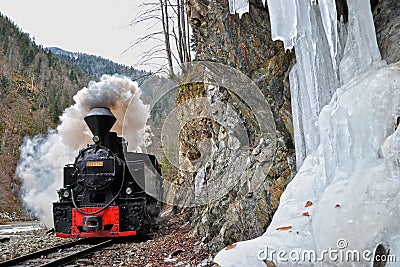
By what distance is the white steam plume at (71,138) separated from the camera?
20.7 metres

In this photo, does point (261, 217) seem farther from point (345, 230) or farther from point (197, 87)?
point (197, 87)

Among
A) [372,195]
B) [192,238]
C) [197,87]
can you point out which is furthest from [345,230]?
[197,87]

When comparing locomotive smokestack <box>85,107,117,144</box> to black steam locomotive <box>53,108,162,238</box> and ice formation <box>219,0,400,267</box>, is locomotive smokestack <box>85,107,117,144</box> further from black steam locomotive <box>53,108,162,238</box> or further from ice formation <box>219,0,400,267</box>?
ice formation <box>219,0,400,267</box>

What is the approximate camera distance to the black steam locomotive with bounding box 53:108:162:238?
9.63 meters

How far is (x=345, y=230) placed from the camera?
270 centimetres

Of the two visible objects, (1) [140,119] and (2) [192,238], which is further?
(1) [140,119]

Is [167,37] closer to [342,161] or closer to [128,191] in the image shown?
[128,191]

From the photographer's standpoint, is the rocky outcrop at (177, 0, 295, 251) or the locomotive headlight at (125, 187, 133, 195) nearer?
→ the rocky outcrop at (177, 0, 295, 251)

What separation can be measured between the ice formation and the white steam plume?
12.7 meters

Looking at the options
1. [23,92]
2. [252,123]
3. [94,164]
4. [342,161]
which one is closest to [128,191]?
[94,164]

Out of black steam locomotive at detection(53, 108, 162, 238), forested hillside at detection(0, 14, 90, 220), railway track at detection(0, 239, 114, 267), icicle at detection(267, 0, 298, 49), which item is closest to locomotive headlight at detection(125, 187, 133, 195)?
black steam locomotive at detection(53, 108, 162, 238)

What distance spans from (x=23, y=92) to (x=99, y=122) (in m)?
50.1

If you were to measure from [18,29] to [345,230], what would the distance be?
79.3 m

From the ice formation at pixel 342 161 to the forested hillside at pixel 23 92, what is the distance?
34842mm
